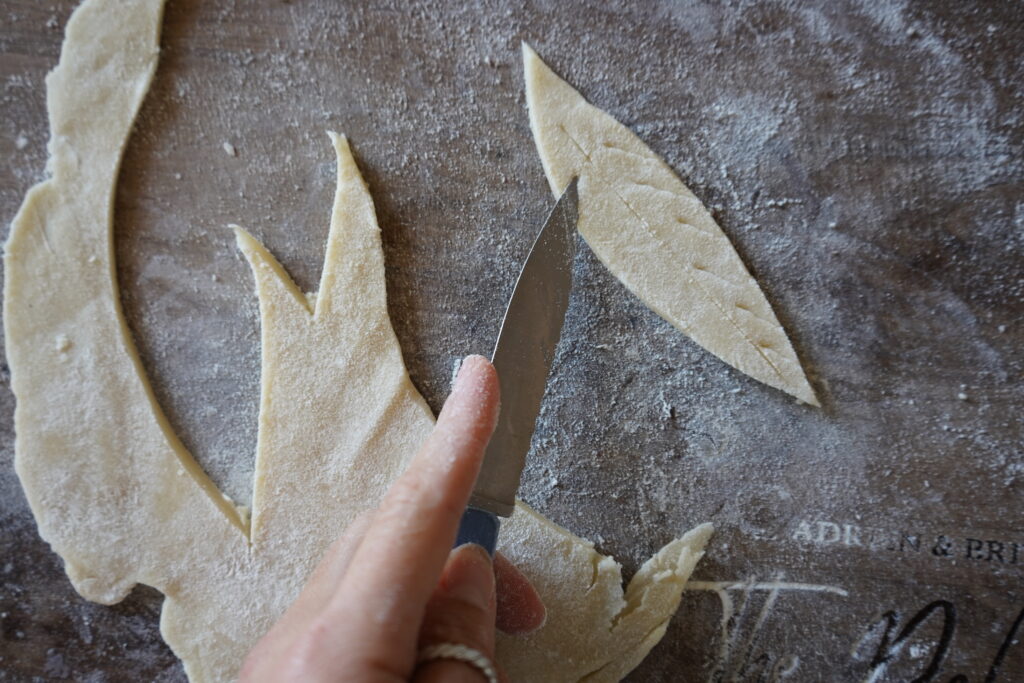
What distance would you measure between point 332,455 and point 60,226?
2.23 ft

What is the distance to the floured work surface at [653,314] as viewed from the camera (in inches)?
48.2

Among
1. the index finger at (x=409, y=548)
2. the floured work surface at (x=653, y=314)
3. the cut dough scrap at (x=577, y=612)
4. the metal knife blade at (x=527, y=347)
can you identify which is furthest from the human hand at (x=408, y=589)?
the floured work surface at (x=653, y=314)

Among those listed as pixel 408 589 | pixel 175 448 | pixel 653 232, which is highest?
pixel 653 232

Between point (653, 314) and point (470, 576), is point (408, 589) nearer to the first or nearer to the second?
point (470, 576)

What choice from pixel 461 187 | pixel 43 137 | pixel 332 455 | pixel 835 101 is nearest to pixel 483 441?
pixel 332 455

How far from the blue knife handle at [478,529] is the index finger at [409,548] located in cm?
12

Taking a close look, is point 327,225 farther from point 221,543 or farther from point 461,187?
point 221,543

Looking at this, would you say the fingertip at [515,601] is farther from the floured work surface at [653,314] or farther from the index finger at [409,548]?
the index finger at [409,548]

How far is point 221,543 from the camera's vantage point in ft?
3.99

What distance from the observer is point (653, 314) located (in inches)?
49.9

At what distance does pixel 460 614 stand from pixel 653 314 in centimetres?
67

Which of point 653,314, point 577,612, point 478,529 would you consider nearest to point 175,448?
point 478,529

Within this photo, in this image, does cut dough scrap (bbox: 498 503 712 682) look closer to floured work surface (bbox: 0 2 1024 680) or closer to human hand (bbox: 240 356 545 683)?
floured work surface (bbox: 0 2 1024 680)

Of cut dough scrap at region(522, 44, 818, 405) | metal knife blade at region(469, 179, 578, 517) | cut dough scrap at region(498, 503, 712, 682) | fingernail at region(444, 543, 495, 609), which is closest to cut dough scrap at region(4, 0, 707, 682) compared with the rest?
cut dough scrap at region(498, 503, 712, 682)
